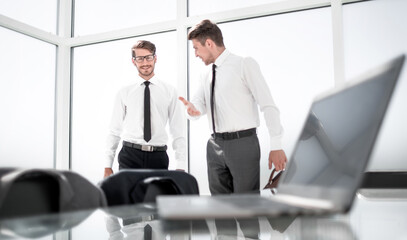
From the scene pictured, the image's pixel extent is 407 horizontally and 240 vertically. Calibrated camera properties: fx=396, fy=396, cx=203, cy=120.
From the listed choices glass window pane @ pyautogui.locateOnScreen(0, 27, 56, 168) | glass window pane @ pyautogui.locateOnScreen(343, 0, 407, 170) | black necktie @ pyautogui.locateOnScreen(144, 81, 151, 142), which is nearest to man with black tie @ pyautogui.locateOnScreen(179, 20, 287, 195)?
black necktie @ pyautogui.locateOnScreen(144, 81, 151, 142)

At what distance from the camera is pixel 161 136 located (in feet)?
9.02

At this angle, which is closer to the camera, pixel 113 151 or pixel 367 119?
pixel 367 119

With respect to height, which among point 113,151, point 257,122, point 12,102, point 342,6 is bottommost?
point 113,151

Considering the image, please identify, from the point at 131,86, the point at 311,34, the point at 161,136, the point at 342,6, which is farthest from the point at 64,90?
the point at 342,6

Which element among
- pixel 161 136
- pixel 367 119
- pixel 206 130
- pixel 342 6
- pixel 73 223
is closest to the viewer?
pixel 367 119

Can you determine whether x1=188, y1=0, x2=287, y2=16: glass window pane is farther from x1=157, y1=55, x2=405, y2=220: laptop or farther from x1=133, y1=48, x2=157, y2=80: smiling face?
x1=157, y1=55, x2=405, y2=220: laptop

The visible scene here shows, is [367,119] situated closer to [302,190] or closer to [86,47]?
[302,190]

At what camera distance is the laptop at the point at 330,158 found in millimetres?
451

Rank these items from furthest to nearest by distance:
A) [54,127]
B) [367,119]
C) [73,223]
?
[54,127] → [73,223] → [367,119]

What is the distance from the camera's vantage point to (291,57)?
3.34m

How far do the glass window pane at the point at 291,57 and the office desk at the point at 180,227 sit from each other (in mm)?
2633

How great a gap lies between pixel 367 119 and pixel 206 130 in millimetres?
3163

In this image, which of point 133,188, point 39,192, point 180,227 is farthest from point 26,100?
point 180,227

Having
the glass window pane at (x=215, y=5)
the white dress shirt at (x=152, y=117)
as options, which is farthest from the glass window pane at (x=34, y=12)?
the white dress shirt at (x=152, y=117)
